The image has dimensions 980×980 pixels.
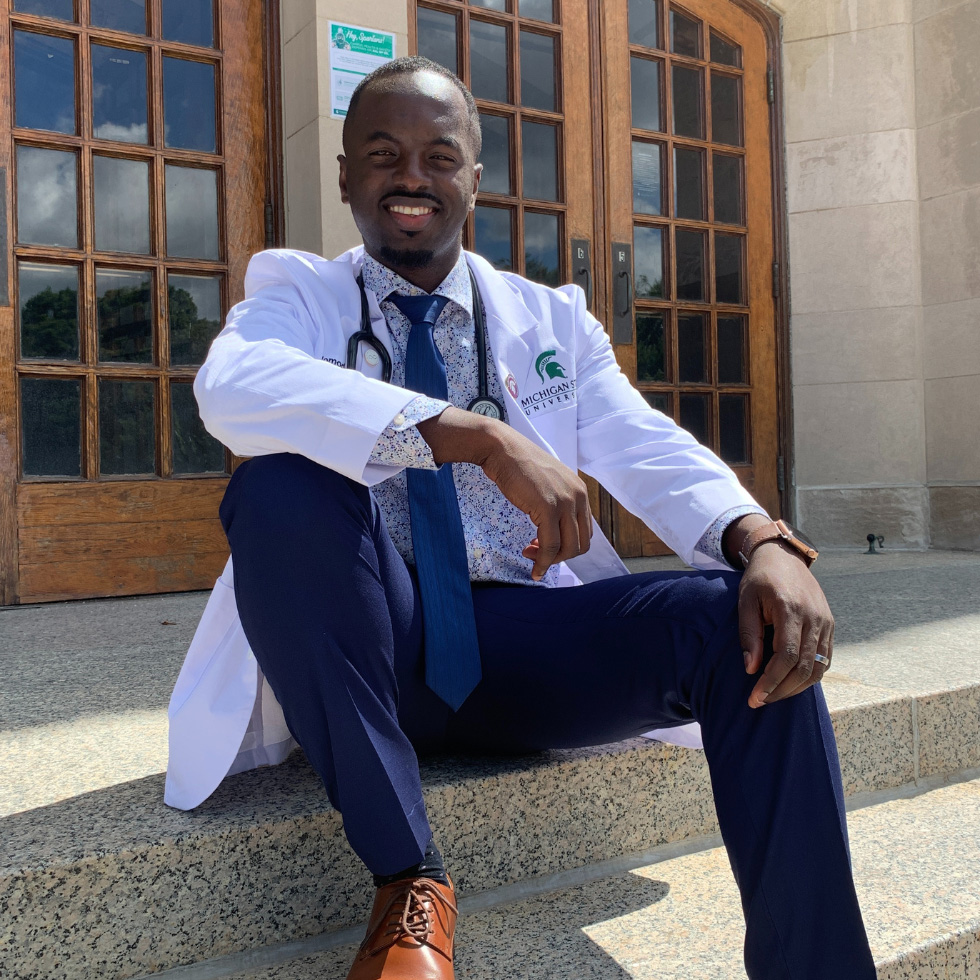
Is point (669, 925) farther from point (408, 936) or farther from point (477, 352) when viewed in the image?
point (477, 352)

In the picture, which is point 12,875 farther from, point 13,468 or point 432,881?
point 13,468

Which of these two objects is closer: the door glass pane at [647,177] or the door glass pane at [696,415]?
the door glass pane at [647,177]

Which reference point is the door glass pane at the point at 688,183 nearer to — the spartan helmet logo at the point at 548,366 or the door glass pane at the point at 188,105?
the door glass pane at the point at 188,105

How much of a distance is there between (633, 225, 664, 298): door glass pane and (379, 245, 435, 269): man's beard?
3.13 metres

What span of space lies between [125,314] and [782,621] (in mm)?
3147

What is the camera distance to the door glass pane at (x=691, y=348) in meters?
4.93

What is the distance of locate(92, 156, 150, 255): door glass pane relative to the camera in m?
3.63

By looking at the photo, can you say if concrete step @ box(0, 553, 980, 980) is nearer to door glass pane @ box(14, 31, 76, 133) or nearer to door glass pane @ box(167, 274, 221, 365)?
door glass pane @ box(167, 274, 221, 365)

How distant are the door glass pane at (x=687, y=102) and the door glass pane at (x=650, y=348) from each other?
3.20 ft

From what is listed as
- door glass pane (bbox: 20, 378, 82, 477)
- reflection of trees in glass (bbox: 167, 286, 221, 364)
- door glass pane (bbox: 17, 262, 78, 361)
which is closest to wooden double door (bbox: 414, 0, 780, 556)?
reflection of trees in glass (bbox: 167, 286, 221, 364)

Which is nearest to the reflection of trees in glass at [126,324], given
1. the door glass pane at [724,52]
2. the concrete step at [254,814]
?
the concrete step at [254,814]

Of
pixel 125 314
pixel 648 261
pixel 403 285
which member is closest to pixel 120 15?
pixel 125 314

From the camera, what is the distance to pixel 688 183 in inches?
194

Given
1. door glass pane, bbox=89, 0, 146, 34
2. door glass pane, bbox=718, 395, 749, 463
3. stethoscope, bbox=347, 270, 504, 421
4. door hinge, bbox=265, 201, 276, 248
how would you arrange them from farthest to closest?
door glass pane, bbox=718, 395, 749, 463
door hinge, bbox=265, 201, 276, 248
door glass pane, bbox=89, 0, 146, 34
stethoscope, bbox=347, 270, 504, 421
